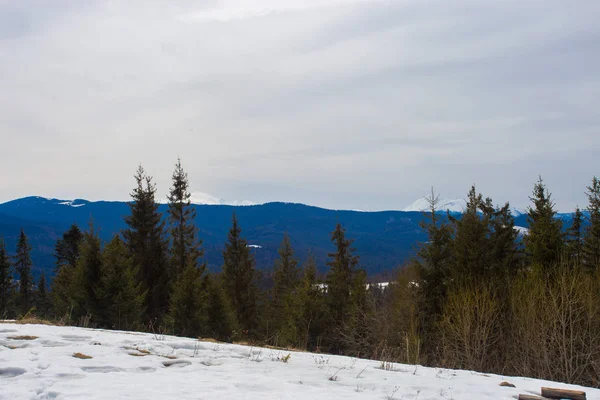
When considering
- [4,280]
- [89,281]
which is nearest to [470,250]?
[89,281]

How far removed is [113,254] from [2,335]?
18149mm

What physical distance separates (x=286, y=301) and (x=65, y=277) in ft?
55.6

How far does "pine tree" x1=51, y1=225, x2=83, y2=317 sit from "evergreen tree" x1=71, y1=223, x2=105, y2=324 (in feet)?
1.83

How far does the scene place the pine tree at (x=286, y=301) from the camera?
3139 cm

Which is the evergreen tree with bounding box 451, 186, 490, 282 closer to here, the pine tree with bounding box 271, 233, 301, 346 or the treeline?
the treeline

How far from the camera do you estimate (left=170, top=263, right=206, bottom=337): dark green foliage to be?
1075 inches

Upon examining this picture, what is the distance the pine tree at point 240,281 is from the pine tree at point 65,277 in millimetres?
14057

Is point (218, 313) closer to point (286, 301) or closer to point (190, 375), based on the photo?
point (286, 301)

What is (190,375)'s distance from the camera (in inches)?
248

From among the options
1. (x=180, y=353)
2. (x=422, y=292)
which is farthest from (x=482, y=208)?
(x=180, y=353)

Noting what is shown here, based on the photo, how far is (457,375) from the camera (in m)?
8.30

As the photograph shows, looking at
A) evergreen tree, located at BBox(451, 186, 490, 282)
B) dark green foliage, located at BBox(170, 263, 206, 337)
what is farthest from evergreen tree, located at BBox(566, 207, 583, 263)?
dark green foliage, located at BBox(170, 263, 206, 337)

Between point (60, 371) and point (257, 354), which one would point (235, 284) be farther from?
point (60, 371)

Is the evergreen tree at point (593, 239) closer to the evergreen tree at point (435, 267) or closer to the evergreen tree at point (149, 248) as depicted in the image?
the evergreen tree at point (435, 267)
